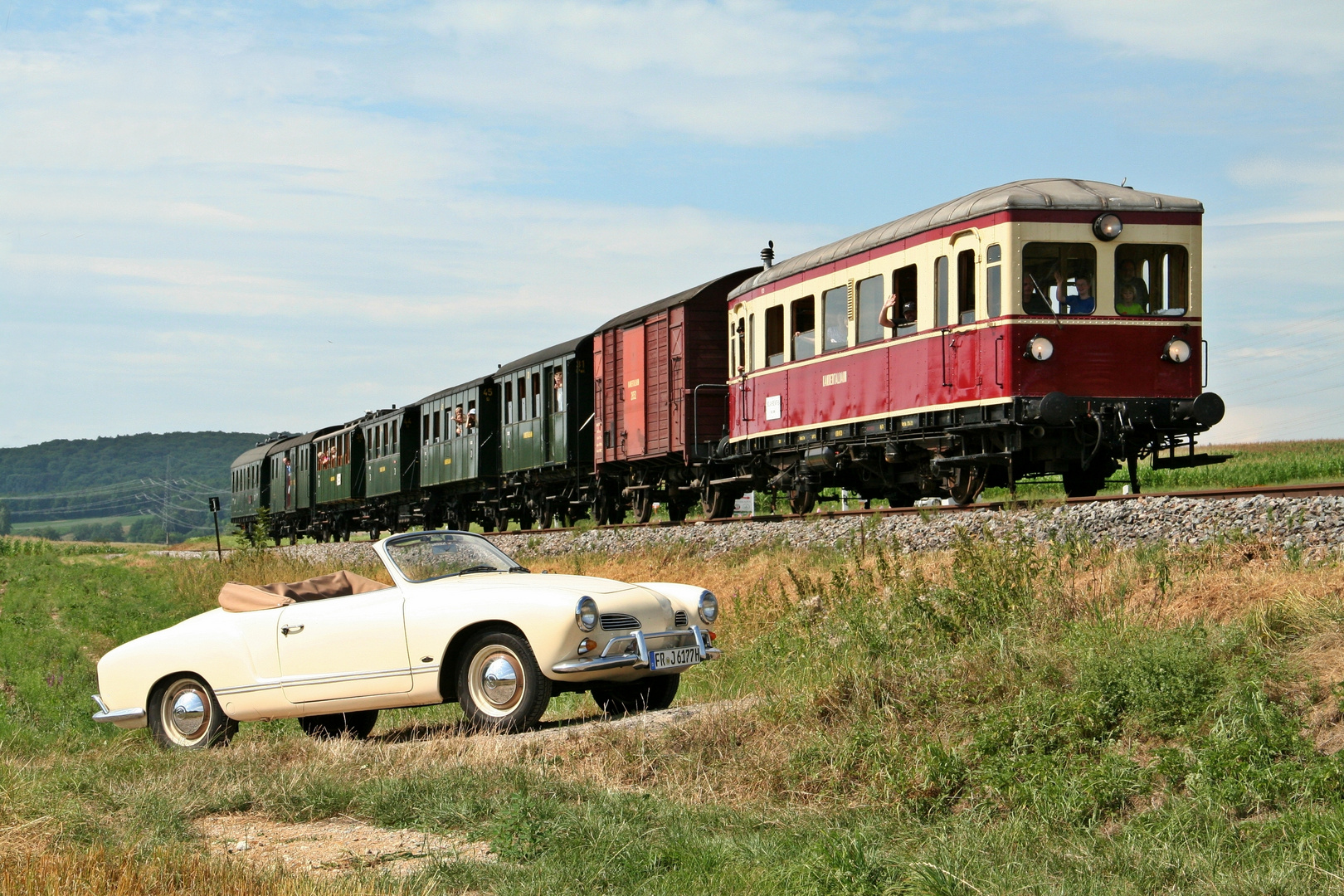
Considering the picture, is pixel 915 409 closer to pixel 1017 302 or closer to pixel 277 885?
pixel 1017 302

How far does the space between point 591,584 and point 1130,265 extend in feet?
30.3

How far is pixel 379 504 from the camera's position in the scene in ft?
134

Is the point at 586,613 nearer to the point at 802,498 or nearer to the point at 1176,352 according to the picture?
the point at 1176,352

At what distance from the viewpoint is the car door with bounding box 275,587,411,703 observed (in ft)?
27.1

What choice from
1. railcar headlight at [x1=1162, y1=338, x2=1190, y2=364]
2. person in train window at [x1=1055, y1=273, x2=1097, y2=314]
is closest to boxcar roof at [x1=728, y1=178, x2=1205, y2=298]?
person in train window at [x1=1055, y1=273, x2=1097, y2=314]

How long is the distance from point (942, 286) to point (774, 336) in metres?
4.34

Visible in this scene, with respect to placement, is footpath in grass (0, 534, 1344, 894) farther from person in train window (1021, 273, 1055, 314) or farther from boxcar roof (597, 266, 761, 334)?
boxcar roof (597, 266, 761, 334)

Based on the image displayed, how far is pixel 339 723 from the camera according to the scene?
32.1 feet

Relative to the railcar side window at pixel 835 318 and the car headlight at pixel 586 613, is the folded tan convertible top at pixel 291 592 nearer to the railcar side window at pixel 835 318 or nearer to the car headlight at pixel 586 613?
the car headlight at pixel 586 613

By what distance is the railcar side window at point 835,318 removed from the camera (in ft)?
57.7

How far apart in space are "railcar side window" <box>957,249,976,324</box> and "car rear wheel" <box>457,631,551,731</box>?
28.7ft

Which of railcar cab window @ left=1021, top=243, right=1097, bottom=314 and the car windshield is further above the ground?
railcar cab window @ left=1021, top=243, right=1097, bottom=314

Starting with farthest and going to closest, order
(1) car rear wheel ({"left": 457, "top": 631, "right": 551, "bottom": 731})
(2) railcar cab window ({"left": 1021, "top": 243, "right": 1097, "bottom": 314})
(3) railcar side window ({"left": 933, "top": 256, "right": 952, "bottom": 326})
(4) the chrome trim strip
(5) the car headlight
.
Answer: (3) railcar side window ({"left": 933, "top": 256, "right": 952, "bottom": 326}) < (2) railcar cab window ({"left": 1021, "top": 243, "right": 1097, "bottom": 314}) < (4) the chrome trim strip < (1) car rear wheel ({"left": 457, "top": 631, "right": 551, "bottom": 731}) < (5) the car headlight

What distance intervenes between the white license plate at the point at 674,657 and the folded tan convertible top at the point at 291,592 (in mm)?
1920
